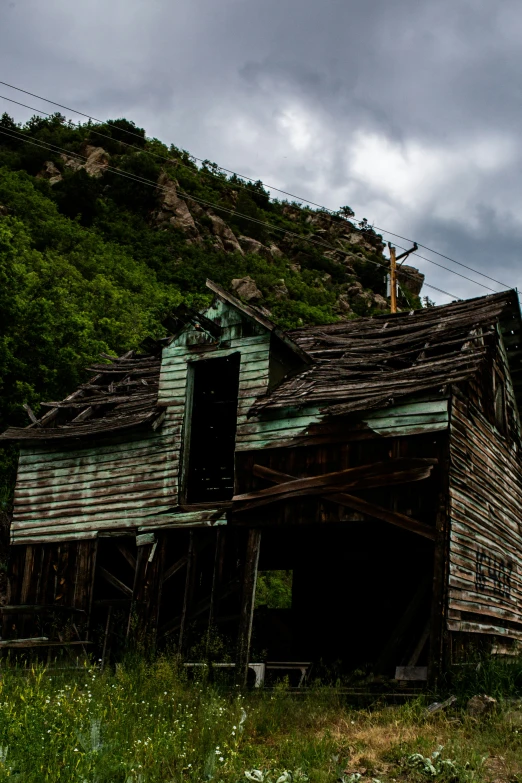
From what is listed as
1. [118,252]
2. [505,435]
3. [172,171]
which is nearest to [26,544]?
[505,435]

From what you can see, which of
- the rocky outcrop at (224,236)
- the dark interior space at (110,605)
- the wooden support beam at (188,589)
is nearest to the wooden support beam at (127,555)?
the dark interior space at (110,605)

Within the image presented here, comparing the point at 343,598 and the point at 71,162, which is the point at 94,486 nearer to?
the point at 343,598

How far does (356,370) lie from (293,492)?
3068 millimetres

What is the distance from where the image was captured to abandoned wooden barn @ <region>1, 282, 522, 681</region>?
1426cm

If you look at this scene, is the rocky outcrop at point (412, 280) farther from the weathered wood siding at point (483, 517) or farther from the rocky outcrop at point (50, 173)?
the weathered wood siding at point (483, 517)

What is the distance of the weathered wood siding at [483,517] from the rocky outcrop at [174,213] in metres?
53.9

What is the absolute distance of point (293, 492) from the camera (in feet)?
48.9

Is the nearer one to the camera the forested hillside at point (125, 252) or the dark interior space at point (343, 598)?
the dark interior space at point (343, 598)

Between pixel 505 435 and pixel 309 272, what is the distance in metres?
57.1

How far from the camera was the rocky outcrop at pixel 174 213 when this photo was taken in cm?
6956

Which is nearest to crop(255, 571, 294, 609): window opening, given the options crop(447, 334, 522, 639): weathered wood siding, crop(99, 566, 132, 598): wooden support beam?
crop(99, 566, 132, 598): wooden support beam

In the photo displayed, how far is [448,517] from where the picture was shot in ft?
44.9

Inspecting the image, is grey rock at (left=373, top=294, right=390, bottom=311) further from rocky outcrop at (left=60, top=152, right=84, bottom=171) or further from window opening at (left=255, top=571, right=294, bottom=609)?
window opening at (left=255, top=571, right=294, bottom=609)

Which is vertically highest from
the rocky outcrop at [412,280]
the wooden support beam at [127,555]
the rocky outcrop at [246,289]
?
the rocky outcrop at [412,280]
